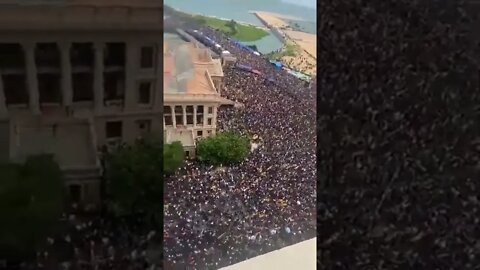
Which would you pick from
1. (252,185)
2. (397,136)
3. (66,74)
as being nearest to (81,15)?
(66,74)

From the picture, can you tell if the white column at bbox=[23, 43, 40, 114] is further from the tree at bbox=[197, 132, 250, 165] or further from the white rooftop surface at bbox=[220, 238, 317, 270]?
the white rooftop surface at bbox=[220, 238, 317, 270]

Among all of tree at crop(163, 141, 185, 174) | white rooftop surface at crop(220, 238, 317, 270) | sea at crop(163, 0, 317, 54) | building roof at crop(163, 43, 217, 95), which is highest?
sea at crop(163, 0, 317, 54)

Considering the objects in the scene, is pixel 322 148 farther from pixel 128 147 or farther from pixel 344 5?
pixel 128 147

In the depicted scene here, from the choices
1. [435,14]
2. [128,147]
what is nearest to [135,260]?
[128,147]

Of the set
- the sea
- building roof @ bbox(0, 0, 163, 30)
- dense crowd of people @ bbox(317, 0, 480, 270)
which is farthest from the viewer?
the sea

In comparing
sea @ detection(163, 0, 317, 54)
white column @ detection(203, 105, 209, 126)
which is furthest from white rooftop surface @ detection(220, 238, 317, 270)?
sea @ detection(163, 0, 317, 54)

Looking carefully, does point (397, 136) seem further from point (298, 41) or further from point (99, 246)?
point (99, 246)
